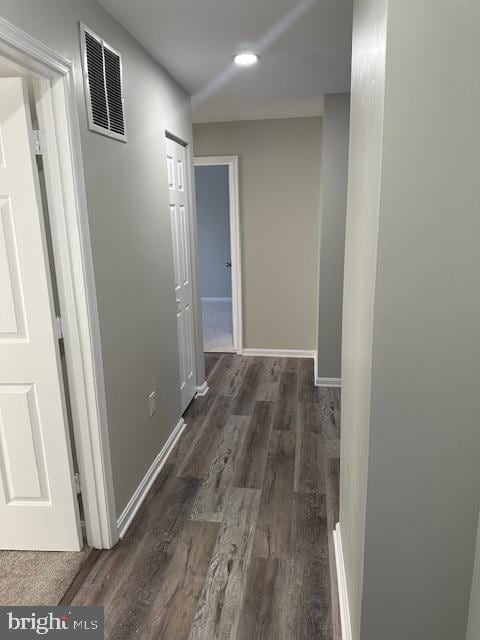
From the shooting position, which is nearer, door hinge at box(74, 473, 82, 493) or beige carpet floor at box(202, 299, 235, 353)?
door hinge at box(74, 473, 82, 493)

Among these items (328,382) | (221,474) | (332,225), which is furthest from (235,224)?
(221,474)

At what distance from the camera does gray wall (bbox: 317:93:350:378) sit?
359cm

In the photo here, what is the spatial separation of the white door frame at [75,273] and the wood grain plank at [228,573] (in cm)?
53

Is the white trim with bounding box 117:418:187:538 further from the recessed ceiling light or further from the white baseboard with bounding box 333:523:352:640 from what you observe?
the recessed ceiling light

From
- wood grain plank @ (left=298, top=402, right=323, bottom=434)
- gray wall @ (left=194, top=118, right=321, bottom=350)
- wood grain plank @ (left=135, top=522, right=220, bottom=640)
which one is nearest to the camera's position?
wood grain plank @ (left=135, top=522, right=220, bottom=640)

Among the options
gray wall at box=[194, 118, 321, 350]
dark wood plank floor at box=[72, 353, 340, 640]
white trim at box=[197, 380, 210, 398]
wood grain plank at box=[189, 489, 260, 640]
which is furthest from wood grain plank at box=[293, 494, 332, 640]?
gray wall at box=[194, 118, 321, 350]

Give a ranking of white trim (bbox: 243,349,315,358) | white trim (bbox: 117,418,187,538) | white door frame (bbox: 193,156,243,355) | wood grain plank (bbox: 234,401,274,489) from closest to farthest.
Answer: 1. white trim (bbox: 117,418,187,538)
2. wood grain plank (bbox: 234,401,274,489)
3. white door frame (bbox: 193,156,243,355)
4. white trim (bbox: 243,349,315,358)

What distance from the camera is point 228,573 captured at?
1962mm

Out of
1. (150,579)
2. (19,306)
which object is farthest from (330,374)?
(19,306)

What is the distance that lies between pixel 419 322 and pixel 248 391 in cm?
304

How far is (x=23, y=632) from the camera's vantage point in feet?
5.44

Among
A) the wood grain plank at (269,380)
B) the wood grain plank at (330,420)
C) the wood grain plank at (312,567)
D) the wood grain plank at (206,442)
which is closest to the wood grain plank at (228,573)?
the wood grain plank at (312,567)

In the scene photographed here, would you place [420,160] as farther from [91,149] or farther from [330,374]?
[330,374]

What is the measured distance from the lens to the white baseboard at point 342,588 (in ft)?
5.24
